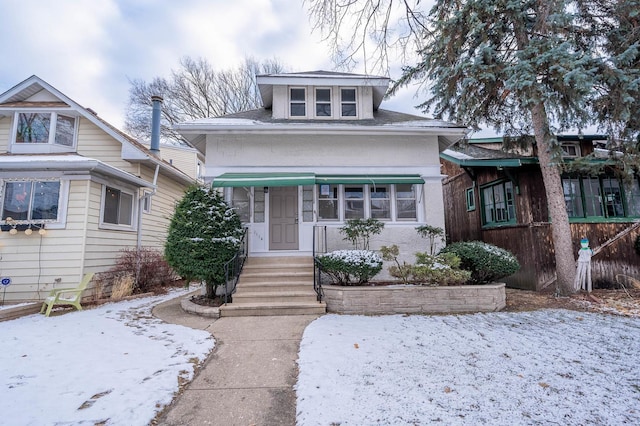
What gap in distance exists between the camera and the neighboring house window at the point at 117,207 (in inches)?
342

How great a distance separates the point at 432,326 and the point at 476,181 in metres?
7.76

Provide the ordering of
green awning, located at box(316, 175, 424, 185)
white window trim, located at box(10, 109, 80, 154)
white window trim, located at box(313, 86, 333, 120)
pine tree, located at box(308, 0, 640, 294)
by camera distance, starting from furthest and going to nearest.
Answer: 1. white window trim, located at box(313, 86, 333, 120)
2. white window trim, located at box(10, 109, 80, 154)
3. green awning, located at box(316, 175, 424, 185)
4. pine tree, located at box(308, 0, 640, 294)

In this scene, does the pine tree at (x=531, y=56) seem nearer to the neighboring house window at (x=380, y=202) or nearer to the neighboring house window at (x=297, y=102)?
the neighboring house window at (x=380, y=202)

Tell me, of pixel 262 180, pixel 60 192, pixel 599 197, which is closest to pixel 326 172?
pixel 262 180

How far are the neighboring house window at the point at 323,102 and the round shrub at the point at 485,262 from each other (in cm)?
551

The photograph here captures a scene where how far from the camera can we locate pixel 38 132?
29.7 ft

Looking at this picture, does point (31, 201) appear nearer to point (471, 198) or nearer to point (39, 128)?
point (39, 128)

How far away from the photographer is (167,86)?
802 inches

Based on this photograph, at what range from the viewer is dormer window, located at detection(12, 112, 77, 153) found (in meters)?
8.85

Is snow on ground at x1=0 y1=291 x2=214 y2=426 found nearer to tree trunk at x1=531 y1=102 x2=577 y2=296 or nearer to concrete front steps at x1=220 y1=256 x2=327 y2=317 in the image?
concrete front steps at x1=220 y1=256 x2=327 y2=317

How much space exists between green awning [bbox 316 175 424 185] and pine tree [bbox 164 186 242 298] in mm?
2596

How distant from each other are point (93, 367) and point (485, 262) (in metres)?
7.08

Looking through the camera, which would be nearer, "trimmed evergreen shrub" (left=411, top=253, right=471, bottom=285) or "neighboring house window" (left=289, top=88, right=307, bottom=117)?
"trimmed evergreen shrub" (left=411, top=253, right=471, bottom=285)

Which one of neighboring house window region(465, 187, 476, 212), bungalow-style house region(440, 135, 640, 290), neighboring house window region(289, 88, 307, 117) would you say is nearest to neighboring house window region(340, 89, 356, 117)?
neighboring house window region(289, 88, 307, 117)
